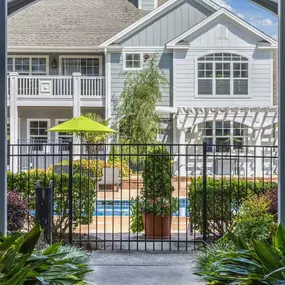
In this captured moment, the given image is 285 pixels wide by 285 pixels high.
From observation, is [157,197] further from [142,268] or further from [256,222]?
[256,222]

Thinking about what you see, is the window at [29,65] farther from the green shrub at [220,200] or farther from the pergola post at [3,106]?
the pergola post at [3,106]

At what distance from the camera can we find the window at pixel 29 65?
1769 cm

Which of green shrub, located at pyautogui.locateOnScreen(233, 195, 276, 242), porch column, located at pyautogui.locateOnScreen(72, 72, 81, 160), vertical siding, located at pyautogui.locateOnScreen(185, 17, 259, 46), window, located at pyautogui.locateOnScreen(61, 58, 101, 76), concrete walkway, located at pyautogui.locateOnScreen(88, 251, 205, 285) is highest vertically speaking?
vertical siding, located at pyautogui.locateOnScreen(185, 17, 259, 46)

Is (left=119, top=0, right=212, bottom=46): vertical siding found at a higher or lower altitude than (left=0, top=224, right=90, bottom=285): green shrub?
higher

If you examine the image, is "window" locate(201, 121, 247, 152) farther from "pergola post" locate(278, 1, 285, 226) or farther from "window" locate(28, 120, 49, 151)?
"pergola post" locate(278, 1, 285, 226)

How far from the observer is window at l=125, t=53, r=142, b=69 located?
16969 millimetres

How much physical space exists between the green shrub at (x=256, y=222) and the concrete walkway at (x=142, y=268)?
28.3 inches

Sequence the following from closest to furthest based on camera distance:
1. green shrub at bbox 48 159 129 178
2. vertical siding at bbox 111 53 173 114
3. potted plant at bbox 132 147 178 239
A: potted plant at bbox 132 147 178 239 < green shrub at bbox 48 159 129 178 < vertical siding at bbox 111 53 173 114

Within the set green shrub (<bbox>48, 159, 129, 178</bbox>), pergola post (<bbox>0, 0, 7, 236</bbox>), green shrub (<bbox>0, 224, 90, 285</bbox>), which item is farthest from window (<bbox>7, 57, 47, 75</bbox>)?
green shrub (<bbox>0, 224, 90, 285</bbox>)

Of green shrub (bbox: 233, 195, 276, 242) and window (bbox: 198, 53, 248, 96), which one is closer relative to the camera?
green shrub (bbox: 233, 195, 276, 242)

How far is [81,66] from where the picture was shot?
58.5 feet

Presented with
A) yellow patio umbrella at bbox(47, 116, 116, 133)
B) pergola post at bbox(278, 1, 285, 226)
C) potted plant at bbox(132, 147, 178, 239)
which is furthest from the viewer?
yellow patio umbrella at bbox(47, 116, 116, 133)

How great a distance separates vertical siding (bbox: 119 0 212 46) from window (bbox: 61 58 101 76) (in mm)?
1679

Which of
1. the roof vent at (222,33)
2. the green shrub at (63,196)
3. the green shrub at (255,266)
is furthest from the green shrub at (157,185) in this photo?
the roof vent at (222,33)
